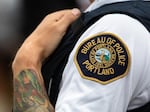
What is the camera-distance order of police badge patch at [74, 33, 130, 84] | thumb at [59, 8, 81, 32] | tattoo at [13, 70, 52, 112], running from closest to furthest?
police badge patch at [74, 33, 130, 84] → tattoo at [13, 70, 52, 112] → thumb at [59, 8, 81, 32]

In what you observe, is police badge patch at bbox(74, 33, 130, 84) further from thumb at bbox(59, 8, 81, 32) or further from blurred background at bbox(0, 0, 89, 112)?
blurred background at bbox(0, 0, 89, 112)

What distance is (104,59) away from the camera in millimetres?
1191

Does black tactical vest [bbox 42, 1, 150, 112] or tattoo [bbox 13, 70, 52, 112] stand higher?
black tactical vest [bbox 42, 1, 150, 112]

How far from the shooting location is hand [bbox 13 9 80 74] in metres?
1.40

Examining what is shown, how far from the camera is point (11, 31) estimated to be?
13.9 ft

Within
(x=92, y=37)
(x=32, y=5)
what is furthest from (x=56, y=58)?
(x=32, y=5)

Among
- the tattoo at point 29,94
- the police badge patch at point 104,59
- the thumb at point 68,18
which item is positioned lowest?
the tattoo at point 29,94

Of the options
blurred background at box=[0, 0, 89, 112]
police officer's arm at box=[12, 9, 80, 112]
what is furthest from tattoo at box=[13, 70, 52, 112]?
blurred background at box=[0, 0, 89, 112]

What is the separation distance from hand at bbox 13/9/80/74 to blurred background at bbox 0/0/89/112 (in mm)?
2367

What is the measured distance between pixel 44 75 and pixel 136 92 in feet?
1.00

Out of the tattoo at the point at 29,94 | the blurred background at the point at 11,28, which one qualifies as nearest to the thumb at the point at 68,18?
the tattoo at the point at 29,94

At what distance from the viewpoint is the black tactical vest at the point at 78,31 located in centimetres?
126

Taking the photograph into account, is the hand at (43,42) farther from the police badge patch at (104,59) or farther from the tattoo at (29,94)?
the police badge patch at (104,59)

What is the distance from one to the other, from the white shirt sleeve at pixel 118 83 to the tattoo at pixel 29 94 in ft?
0.32
